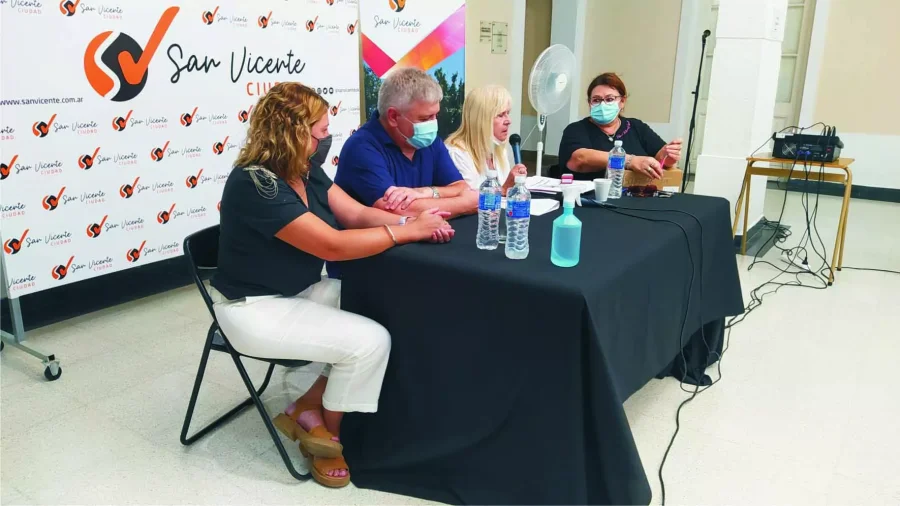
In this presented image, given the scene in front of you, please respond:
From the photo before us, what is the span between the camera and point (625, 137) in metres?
2.96

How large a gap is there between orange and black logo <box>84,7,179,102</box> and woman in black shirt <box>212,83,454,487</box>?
57.9 inches

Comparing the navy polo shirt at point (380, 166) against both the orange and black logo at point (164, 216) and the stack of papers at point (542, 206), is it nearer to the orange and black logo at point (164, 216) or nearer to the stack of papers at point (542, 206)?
the stack of papers at point (542, 206)

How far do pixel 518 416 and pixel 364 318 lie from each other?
50cm

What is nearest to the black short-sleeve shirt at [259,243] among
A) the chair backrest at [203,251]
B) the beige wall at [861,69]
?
the chair backrest at [203,251]

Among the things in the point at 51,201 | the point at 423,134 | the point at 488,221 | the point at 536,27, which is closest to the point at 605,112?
the point at 423,134

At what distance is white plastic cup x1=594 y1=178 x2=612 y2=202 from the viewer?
7.48 ft

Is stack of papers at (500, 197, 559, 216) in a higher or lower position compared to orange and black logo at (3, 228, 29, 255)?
higher

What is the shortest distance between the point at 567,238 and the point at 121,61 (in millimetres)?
2279

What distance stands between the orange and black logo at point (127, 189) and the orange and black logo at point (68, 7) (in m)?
0.74

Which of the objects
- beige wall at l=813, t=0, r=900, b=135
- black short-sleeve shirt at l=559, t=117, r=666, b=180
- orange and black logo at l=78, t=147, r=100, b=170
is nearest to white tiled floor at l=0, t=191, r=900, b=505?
orange and black logo at l=78, t=147, r=100, b=170

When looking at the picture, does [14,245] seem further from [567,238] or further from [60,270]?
[567,238]

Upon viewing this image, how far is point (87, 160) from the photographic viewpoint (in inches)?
109

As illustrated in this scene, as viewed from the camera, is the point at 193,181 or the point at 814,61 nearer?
the point at 193,181

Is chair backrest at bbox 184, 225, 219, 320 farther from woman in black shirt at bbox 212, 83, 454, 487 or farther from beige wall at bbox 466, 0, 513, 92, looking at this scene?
beige wall at bbox 466, 0, 513, 92
